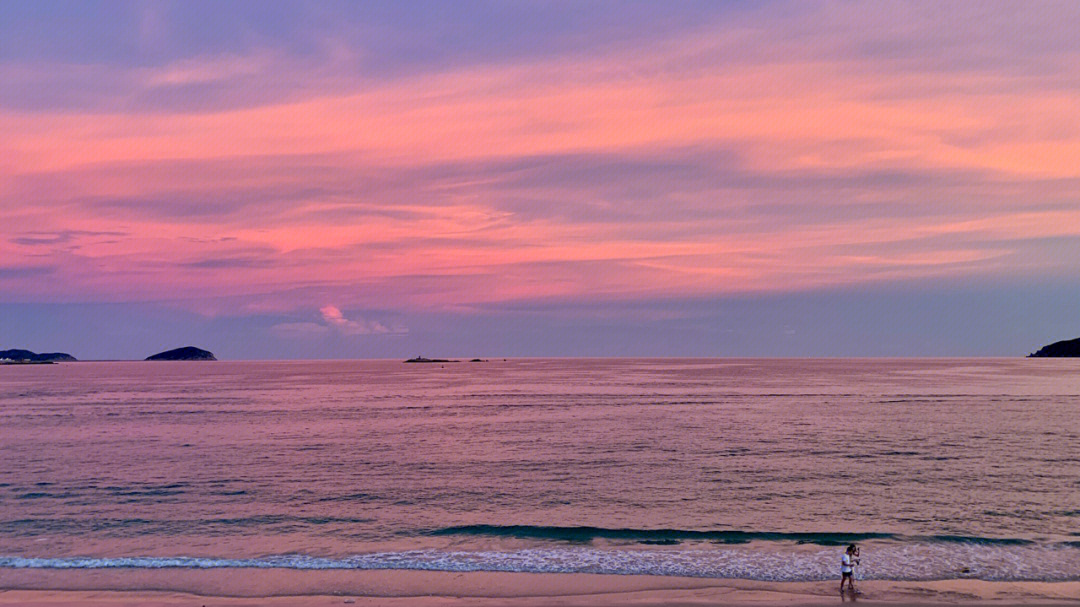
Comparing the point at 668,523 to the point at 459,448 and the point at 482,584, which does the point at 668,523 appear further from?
the point at 459,448

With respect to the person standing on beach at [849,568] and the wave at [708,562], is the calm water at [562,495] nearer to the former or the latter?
the wave at [708,562]

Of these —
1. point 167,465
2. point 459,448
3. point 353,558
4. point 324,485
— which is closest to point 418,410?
point 459,448

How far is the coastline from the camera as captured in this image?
85.4 ft

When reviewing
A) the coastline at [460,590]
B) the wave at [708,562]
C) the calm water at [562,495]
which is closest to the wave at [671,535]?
the calm water at [562,495]

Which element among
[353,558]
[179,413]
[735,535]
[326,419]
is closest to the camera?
[353,558]

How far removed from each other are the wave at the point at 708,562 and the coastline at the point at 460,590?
688 mm

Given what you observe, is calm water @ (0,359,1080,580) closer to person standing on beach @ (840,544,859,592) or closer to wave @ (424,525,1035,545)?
wave @ (424,525,1035,545)

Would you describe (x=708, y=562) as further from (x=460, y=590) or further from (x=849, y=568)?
(x=460, y=590)

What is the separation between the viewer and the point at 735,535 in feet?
112

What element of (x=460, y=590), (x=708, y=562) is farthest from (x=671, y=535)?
(x=460, y=590)

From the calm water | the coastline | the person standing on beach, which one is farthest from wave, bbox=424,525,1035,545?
the person standing on beach

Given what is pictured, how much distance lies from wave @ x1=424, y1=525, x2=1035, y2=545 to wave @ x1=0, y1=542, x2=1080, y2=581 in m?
1.03

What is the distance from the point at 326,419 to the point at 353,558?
59.9 m

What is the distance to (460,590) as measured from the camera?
2781cm
